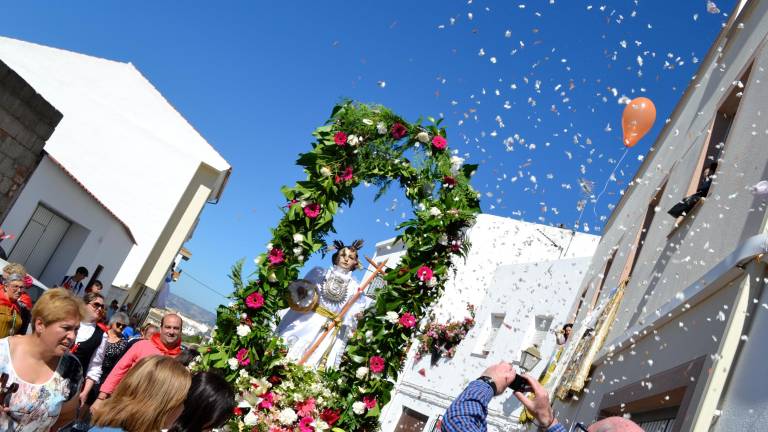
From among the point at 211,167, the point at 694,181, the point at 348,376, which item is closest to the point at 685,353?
the point at 694,181

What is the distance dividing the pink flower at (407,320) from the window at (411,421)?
13.7m

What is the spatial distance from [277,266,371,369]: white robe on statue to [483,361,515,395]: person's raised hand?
4.27m

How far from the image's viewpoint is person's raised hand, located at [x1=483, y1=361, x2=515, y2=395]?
10.4 ft

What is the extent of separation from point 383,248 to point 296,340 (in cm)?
2332

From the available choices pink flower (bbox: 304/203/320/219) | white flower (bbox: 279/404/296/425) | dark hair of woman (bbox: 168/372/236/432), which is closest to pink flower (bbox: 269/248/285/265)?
pink flower (bbox: 304/203/320/219)

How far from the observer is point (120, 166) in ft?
83.6

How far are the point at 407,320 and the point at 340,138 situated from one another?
1785 millimetres

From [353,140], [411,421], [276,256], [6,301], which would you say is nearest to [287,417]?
[276,256]

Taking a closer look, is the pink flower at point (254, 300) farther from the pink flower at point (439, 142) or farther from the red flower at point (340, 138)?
the pink flower at point (439, 142)

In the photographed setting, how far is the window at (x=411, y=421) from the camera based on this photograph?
2036cm

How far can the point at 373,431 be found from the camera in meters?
6.95

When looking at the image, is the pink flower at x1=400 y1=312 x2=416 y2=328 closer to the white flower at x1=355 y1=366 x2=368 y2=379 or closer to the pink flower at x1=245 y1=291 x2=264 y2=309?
the white flower at x1=355 y1=366 x2=368 y2=379

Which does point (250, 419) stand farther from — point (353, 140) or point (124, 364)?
point (353, 140)

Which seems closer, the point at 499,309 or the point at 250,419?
the point at 250,419
